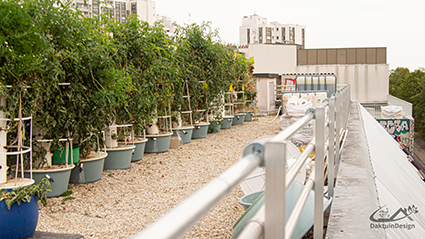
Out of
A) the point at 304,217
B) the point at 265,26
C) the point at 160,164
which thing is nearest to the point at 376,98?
the point at 160,164

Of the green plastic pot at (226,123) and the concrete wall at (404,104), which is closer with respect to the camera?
the green plastic pot at (226,123)

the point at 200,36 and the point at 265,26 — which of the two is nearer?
the point at 200,36

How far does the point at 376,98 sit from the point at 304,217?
2499 cm

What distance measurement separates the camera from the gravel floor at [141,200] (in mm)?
4082

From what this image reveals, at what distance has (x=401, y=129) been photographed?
21172mm

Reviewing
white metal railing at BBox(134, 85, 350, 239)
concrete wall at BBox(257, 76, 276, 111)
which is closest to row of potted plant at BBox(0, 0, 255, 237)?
white metal railing at BBox(134, 85, 350, 239)

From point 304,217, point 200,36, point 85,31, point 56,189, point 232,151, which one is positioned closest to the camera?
point 304,217

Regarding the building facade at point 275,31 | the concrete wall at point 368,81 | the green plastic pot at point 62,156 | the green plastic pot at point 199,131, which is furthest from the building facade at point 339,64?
the building facade at point 275,31

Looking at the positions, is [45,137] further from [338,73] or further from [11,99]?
[338,73]

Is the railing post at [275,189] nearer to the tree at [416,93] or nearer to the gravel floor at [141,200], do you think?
the gravel floor at [141,200]

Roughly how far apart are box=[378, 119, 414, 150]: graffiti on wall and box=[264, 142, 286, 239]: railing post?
72.7 feet

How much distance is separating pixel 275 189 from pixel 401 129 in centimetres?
2257

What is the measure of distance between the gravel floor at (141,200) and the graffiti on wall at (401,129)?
616 inches

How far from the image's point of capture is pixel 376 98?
25.4 metres
